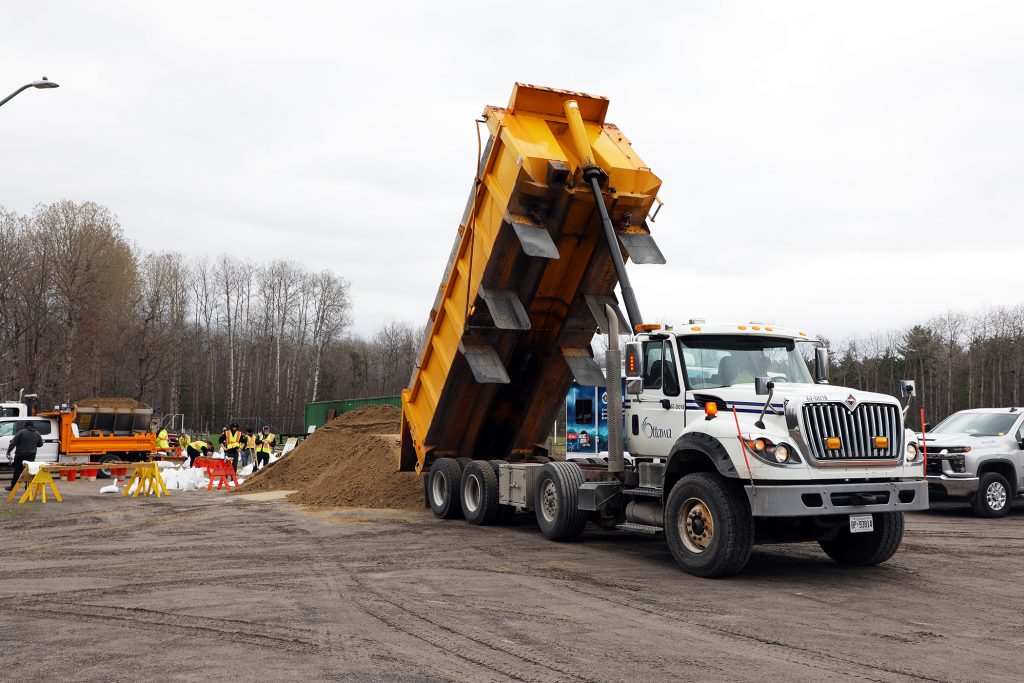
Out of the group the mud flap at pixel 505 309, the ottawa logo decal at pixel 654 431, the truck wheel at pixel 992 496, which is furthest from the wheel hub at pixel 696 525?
the truck wheel at pixel 992 496

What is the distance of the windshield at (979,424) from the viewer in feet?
50.3

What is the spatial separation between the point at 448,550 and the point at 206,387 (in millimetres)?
68617

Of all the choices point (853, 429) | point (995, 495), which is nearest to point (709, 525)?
point (853, 429)

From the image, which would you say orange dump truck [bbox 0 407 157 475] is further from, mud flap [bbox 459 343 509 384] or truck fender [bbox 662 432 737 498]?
truck fender [bbox 662 432 737 498]

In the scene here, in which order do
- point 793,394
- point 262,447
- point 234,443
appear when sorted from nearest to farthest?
point 793,394
point 234,443
point 262,447

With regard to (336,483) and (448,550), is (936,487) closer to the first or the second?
(448,550)

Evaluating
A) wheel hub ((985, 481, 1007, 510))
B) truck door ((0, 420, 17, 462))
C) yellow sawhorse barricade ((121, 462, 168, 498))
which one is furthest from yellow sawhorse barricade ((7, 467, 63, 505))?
wheel hub ((985, 481, 1007, 510))

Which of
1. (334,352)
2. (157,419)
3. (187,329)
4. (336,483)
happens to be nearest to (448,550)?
(336,483)

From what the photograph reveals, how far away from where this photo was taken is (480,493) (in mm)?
12992

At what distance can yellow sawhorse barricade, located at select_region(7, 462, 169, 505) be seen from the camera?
1802 centimetres

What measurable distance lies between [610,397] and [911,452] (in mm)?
3256

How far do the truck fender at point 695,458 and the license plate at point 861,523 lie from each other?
1301 millimetres

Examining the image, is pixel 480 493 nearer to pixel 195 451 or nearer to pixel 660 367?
pixel 660 367

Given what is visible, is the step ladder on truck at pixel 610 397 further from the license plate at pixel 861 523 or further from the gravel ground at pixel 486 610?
the gravel ground at pixel 486 610
